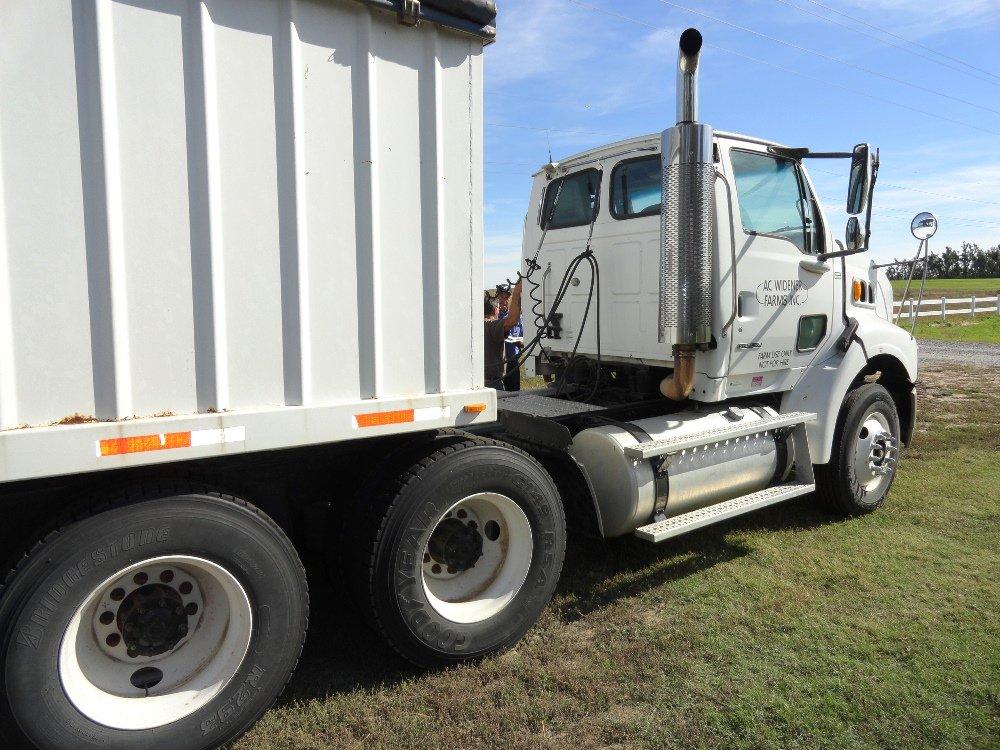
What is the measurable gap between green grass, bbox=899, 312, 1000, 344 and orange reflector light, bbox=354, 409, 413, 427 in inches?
901

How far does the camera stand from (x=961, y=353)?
1798 cm

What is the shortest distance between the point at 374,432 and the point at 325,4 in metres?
1.72

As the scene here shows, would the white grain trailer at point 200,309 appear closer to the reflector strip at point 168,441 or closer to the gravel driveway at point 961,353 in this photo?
the reflector strip at point 168,441

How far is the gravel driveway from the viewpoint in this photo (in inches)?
632

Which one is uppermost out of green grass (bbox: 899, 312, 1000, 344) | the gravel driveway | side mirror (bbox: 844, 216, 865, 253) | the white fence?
side mirror (bbox: 844, 216, 865, 253)

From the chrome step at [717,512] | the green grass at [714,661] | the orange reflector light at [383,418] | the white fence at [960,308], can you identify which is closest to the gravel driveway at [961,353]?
the white fence at [960,308]

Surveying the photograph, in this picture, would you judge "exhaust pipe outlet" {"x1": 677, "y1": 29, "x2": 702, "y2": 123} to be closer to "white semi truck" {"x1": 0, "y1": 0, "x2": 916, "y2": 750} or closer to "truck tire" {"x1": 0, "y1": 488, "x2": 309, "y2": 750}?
"white semi truck" {"x1": 0, "y1": 0, "x2": 916, "y2": 750}

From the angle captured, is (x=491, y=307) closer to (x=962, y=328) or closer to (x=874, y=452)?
(x=874, y=452)

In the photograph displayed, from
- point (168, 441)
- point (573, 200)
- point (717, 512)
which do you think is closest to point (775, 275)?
point (573, 200)

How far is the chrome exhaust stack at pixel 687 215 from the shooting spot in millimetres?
4391

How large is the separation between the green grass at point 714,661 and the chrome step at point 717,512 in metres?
0.38

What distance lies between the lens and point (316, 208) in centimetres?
290

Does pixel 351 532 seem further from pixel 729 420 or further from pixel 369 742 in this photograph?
pixel 729 420

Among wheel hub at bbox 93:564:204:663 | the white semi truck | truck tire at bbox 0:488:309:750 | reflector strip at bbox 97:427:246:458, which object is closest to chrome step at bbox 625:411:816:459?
the white semi truck
